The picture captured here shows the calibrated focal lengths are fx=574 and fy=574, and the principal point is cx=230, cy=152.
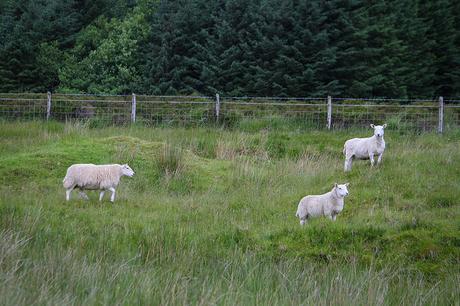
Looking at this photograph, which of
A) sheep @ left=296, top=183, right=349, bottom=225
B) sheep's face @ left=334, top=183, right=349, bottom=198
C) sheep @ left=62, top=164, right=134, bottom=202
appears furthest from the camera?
sheep @ left=62, top=164, right=134, bottom=202

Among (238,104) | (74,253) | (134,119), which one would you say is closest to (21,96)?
(134,119)

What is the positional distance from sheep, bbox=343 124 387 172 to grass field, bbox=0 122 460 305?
12.7 inches

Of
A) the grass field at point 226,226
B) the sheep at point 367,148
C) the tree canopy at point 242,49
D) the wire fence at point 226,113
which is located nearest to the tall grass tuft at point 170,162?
the grass field at point 226,226

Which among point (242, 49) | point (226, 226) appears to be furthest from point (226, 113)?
point (226, 226)

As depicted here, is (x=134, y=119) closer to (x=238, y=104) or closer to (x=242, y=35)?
(x=238, y=104)

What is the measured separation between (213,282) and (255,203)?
18.8ft

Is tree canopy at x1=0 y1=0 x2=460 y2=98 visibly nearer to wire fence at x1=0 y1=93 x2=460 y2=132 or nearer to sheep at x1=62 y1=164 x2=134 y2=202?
wire fence at x1=0 y1=93 x2=460 y2=132

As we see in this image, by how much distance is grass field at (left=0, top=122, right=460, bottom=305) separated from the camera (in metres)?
5.60

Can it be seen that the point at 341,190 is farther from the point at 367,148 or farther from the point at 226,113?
the point at 226,113

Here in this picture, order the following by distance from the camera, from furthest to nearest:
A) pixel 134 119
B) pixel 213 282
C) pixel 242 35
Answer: pixel 242 35, pixel 134 119, pixel 213 282

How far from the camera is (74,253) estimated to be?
6.38 meters

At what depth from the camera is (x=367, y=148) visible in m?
13.4

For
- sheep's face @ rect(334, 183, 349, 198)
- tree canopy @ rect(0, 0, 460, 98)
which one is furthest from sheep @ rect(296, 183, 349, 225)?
tree canopy @ rect(0, 0, 460, 98)

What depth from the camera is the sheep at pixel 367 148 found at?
1319 centimetres
